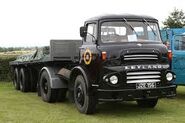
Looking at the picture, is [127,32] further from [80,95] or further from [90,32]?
[80,95]

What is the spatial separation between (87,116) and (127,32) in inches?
86.6

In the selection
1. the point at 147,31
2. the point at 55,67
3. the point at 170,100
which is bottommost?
the point at 170,100

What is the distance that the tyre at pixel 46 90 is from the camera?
13.7 meters

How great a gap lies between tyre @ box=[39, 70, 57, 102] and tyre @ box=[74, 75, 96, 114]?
6.00 ft

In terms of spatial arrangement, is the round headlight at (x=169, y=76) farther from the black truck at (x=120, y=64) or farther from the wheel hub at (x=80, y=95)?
the wheel hub at (x=80, y=95)

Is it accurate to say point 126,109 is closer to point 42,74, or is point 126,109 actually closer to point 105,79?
point 105,79

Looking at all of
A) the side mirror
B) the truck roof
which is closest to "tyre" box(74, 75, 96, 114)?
the side mirror

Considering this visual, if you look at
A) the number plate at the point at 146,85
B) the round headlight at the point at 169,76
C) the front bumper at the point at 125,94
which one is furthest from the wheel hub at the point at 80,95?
the round headlight at the point at 169,76

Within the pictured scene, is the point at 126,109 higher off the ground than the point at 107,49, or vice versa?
the point at 107,49

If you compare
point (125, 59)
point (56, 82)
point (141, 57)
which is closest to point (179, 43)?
point (56, 82)

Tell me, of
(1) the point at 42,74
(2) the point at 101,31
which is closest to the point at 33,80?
(1) the point at 42,74

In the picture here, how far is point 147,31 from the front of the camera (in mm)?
11773

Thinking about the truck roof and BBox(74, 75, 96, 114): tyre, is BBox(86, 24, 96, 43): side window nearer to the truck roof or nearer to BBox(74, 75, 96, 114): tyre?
the truck roof

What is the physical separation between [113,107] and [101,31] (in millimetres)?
2419
